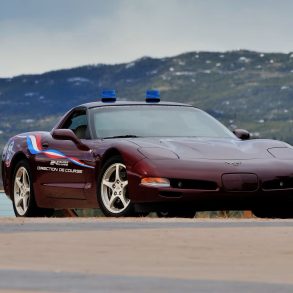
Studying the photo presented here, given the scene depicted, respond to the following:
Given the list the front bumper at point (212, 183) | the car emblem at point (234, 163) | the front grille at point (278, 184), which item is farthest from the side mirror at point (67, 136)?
the front grille at point (278, 184)

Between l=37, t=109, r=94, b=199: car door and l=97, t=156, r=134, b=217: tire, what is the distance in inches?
17.1

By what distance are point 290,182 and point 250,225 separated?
2.42 metres

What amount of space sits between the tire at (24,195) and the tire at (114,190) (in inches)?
77.7

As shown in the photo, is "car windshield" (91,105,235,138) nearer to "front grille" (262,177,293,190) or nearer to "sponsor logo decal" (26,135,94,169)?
"sponsor logo decal" (26,135,94,169)

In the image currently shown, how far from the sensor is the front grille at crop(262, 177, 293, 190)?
1469 centimetres

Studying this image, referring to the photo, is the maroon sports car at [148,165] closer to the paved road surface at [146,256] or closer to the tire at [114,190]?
the tire at [114,190]

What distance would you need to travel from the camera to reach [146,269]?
830 cm

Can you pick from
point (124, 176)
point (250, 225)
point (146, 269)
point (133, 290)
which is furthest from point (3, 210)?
point (133, 290)

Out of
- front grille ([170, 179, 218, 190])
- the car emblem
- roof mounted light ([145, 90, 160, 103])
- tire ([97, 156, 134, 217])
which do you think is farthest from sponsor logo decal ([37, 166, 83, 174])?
the car emblem

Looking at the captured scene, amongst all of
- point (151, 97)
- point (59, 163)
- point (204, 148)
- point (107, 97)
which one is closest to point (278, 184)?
point (204, 148)

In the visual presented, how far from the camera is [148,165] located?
48.0 feet

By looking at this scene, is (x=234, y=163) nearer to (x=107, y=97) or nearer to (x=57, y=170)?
(x=57, y=170)

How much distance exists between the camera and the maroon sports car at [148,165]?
1459 centimetres

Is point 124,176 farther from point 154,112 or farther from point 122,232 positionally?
point 122,232
